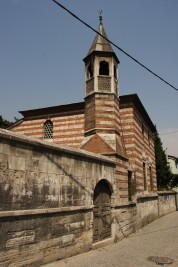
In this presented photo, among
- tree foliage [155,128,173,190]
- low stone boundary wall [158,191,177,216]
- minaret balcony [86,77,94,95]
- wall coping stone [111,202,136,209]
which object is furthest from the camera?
tree foliage [155,128,173,190]

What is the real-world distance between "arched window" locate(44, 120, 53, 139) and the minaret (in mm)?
5001

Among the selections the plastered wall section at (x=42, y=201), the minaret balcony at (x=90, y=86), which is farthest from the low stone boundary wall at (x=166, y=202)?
the plastered wall section at (x=42, y=201)

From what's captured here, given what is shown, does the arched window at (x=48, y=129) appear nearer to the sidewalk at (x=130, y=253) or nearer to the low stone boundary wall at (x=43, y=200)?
the low stone boundary wall at (x=43, y=200)

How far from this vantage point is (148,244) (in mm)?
10273

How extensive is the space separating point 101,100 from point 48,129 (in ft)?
20.4

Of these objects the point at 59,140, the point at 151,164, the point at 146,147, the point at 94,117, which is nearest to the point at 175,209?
the point at 151,164

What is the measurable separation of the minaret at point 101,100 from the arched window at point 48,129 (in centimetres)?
500

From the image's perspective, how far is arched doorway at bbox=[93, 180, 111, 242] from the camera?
379 inches

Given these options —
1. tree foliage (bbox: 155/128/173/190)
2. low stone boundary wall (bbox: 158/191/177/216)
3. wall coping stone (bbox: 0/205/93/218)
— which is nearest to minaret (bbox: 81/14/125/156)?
wall coping stone (bbox: 0/205/93/218)

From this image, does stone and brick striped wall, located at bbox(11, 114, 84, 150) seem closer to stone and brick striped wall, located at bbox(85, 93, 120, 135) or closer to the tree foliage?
stone and brick striped wall, located at bbox(85, 93, 120, 135)

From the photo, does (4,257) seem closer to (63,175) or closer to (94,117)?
(63,175)

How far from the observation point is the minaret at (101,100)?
12.5m

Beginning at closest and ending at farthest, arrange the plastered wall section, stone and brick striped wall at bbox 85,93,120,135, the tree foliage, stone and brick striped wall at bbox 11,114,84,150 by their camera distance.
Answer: the plastered wall section → stone and brick striped wall at bbox 85,93,120,135 → stone and brick striped wall at bbox 11,114,84,150 → the tree foliage

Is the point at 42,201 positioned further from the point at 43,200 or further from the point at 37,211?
the point at 37,211
